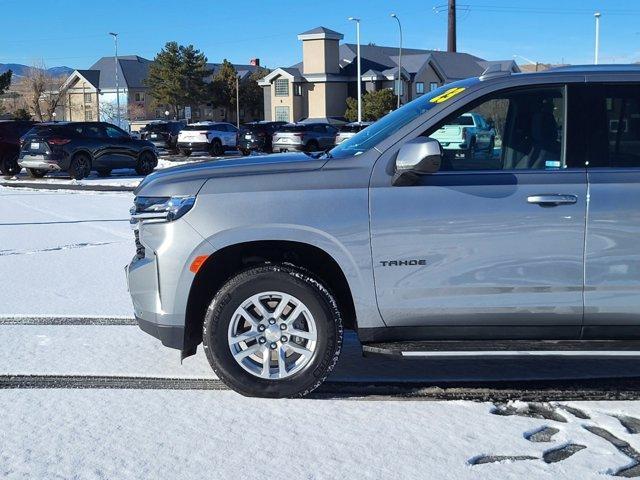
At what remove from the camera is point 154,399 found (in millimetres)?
4730

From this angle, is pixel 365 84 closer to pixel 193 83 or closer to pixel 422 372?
pixel 193 83

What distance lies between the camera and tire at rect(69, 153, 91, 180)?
22000 millimetres

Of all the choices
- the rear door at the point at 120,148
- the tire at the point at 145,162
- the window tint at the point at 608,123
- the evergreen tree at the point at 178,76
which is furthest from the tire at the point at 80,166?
the evergreen tree at the point at 178,76

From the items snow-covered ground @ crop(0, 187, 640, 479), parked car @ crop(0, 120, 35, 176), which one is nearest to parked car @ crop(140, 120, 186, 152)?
parked car @ crop(0, 120, 35, 176)

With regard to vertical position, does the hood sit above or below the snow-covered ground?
above

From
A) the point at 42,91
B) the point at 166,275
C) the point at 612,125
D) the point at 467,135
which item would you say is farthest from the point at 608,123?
the point at 42,91

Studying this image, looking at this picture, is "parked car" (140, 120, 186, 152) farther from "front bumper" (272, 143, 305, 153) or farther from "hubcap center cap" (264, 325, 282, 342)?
"hubcap center cap" (264, 325, 282, 342)

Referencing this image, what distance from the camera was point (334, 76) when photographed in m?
68.1

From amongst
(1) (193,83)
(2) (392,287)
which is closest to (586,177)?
(2) (392,287)

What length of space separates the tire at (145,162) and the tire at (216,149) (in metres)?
11.1

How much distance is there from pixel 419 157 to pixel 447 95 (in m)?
0.65

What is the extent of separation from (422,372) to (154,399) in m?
1.79

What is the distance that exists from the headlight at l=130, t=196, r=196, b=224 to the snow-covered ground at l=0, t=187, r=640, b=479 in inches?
42.9

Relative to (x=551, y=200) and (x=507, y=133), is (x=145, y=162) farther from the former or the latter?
(x=551, y=200)
